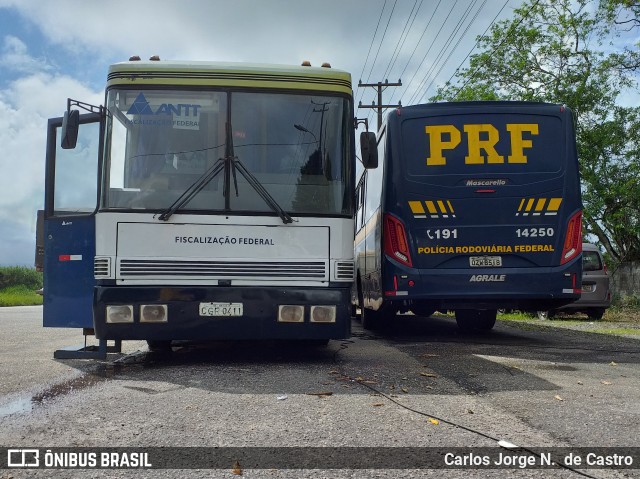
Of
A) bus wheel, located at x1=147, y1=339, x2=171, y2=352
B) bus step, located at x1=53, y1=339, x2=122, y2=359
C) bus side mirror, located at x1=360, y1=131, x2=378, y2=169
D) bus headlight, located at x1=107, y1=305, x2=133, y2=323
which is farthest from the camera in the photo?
bus wheel, located at x1=147, y1=339, x2=171, y2=352

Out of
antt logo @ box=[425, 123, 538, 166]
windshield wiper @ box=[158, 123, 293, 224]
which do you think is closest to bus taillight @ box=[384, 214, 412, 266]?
antt logo @ box=[425, 123, 538, 166]

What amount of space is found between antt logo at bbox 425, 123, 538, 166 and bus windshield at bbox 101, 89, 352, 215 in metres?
2.03

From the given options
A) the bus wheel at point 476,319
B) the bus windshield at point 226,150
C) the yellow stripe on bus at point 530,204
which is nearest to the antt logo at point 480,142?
the yellow stripe on bus at point 530,204

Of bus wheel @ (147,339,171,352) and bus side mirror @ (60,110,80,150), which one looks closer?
bus side mirror @ (60,110,80,150)

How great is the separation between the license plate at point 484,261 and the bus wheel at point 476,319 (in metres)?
3.18

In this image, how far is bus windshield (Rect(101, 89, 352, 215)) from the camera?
6910 mm

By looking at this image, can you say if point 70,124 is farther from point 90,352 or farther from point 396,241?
point 396,241

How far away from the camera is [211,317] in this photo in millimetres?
6688

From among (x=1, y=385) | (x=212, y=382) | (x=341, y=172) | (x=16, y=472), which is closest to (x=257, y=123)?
(x=341, y=172)

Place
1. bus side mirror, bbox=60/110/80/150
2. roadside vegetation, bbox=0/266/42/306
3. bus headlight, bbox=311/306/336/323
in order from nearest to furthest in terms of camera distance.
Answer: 1. bus headlight, bbox=311/306/336/323
2. bus side mirror, bbox=60/110/80/150
3. roadside vegetation, bbox=0/266/42/306

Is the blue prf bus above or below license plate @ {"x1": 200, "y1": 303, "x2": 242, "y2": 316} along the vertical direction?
above

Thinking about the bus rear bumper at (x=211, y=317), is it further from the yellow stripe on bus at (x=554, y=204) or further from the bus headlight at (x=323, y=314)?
the yellow stripe on bus at (x=554, y=204)

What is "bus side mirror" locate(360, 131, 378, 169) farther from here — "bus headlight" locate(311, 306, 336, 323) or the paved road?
the paved road

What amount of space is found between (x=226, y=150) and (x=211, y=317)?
1724 mm
